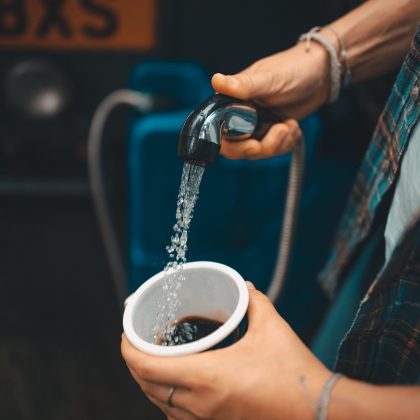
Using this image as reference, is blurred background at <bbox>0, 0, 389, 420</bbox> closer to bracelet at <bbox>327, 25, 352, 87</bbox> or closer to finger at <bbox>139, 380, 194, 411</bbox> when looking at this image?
bracelet at <bbox>327, 25, 352, 87</bbox>

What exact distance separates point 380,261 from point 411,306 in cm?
22

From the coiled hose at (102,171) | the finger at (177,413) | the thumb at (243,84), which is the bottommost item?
the coiled hose at (102,171)

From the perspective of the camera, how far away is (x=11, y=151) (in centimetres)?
139

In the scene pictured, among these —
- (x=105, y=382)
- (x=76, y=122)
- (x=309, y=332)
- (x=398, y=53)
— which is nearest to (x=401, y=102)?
(x=398, y=53)

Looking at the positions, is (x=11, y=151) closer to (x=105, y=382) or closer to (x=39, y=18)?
(x=39, y=18)

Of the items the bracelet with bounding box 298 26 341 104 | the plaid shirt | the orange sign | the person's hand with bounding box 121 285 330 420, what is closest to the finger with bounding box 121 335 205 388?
the person's hand with bounding box 121 285 330 420

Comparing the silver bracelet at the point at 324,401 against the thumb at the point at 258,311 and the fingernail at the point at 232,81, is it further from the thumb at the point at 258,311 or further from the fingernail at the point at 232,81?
the fingernail at the point at 232,81

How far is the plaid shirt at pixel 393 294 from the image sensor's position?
1.75ft

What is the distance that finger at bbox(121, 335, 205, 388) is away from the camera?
450 millimetres

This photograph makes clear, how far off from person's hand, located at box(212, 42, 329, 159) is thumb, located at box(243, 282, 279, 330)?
27cm

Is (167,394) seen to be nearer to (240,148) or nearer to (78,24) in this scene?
(240,148)

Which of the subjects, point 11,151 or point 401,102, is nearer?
point 401,102

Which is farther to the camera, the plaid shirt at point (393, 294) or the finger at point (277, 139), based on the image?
the finger at point (277, 139)

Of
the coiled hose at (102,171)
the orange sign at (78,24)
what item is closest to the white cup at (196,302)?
the coiled hose at (102,171)
